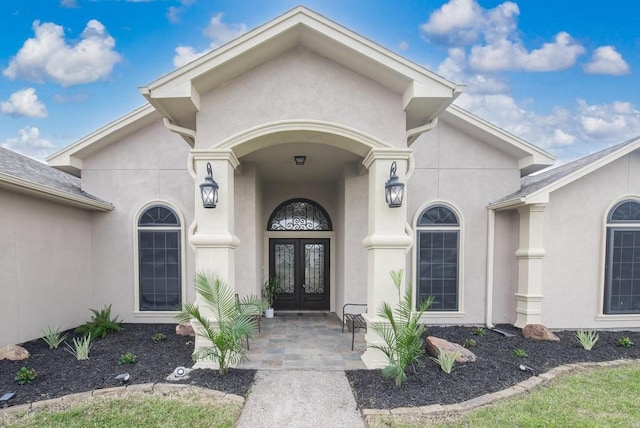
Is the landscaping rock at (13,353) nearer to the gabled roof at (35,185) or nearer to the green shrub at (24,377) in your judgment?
the green shrub at (24,377)

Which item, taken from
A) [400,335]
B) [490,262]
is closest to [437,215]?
[490,262]

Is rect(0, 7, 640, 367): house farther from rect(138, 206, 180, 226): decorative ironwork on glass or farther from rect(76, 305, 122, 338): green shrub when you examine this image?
rect(76, 305, 122, 338): green shrub

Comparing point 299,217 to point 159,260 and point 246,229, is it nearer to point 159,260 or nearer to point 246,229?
point 246,229

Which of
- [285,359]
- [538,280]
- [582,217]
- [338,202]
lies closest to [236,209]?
[338,202]

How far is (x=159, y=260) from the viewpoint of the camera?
23.3 feet

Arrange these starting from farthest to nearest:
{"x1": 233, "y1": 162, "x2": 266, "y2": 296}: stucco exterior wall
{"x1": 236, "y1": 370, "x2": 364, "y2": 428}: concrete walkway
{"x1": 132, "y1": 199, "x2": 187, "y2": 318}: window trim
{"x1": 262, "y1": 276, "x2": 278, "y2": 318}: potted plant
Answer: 1. {"x1": 262, "y1": 276, "x2": 278, "y2": 318}: potted plant
2. {"x1": 233, "y1": 162, "x2": 266, "y2": 296}: stucco exterior wall
3. {"x1": 132, "y1": 199, "x2": 187, "y2": 318}: window trim
4. {"x1": 236, "y1": 370, "x2": 364, "y2": 428}: concrete walkway

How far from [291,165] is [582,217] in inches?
253

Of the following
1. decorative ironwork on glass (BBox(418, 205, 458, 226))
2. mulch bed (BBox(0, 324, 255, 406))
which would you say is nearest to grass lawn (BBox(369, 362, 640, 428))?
mulch bed (BBox(0, 324, 255, 406))

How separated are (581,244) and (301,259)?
6602mm

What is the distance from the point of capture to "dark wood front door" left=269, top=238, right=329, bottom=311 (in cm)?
891

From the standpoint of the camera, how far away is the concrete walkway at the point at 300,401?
3.28 metres

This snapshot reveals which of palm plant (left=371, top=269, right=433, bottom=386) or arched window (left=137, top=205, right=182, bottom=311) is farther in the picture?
arched window (left=137, top=205, right=182, bottom=311)

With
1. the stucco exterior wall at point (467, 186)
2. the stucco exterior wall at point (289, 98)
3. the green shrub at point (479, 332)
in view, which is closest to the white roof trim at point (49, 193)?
the stucco exterior wall at point (289, 98)

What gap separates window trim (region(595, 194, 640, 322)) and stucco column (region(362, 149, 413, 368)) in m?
5.07
